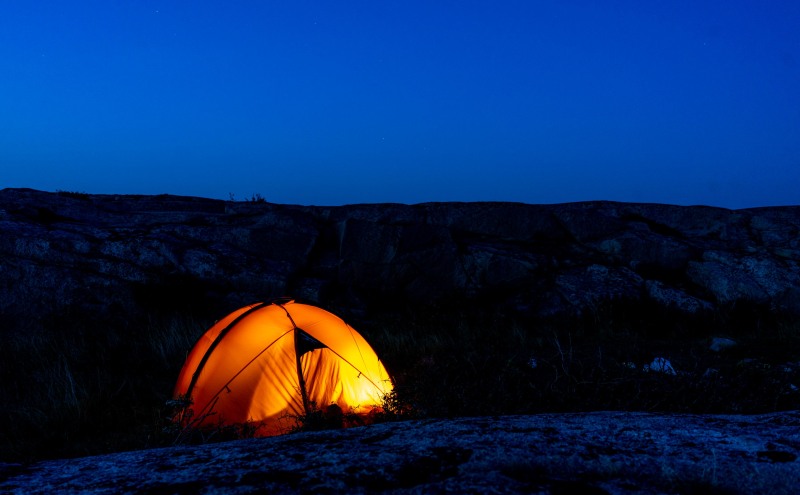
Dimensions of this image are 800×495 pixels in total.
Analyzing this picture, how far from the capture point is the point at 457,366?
6.73m

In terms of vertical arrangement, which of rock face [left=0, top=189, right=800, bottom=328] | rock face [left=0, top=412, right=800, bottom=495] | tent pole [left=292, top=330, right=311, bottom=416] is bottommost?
tent pole [left=292, top=330, right=311, bottom=416]

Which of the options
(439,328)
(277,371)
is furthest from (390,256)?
(277,371)

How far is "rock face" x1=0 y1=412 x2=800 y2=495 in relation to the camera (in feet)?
5.64

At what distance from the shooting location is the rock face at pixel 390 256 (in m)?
10.4

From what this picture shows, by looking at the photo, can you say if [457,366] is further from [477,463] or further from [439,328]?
[477,463]

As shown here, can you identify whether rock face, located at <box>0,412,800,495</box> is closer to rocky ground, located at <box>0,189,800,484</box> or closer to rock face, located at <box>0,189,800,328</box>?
rocky ground, located at <box>0,189,800,484</box>

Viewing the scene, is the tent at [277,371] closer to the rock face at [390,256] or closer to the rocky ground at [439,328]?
the rocky ground at [439,328]

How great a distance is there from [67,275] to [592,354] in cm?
932

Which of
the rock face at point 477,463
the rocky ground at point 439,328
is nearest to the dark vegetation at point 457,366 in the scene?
the rocky ground at point 439,328

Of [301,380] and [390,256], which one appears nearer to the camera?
[301,380]

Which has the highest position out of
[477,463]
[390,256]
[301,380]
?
[390,256]

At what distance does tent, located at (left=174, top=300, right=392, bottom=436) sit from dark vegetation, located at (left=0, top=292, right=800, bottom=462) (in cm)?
41

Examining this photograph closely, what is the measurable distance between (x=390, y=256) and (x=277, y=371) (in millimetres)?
5491

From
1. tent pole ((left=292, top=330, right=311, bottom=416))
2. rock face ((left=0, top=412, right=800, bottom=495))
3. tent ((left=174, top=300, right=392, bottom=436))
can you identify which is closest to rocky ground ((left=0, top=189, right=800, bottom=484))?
rock face ((left=0, top=412, right=800, bottom=495))
